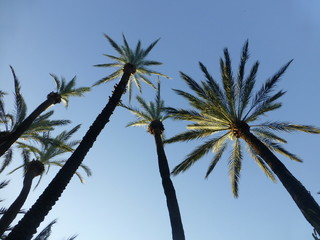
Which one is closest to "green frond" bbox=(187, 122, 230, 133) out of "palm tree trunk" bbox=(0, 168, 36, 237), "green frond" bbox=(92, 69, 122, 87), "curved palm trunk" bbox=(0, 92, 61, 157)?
"green frond" bbox=(92, 69, 122, 87)

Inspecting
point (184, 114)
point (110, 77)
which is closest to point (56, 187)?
point (184, 114)

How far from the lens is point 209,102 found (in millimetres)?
13406

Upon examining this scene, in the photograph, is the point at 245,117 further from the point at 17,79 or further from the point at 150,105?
the point at 17,79

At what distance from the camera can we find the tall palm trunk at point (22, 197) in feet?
44.2

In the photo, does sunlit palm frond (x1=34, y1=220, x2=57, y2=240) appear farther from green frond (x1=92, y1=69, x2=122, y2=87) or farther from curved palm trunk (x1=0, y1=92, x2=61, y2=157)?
green frond (x1=92, y1=69, x2=122, y2=87)

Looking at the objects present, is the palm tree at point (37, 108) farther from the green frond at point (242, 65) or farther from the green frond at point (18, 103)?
the green frond at point (242, 65)

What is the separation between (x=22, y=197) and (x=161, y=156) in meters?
8.20

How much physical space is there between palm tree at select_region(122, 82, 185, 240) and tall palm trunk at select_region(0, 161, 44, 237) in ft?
21.2

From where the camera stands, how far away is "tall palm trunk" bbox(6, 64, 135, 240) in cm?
720

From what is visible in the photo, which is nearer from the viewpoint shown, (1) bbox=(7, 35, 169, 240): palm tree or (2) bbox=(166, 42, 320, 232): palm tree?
(1) bbox=(7, 35, 169, 240): palm tree

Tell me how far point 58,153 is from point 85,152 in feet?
33.4

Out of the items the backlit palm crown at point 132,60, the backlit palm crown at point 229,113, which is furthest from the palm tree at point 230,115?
the backlit palm crown at point 132,60

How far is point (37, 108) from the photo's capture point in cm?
1617

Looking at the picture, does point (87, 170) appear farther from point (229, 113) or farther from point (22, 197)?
point (229, 113)
